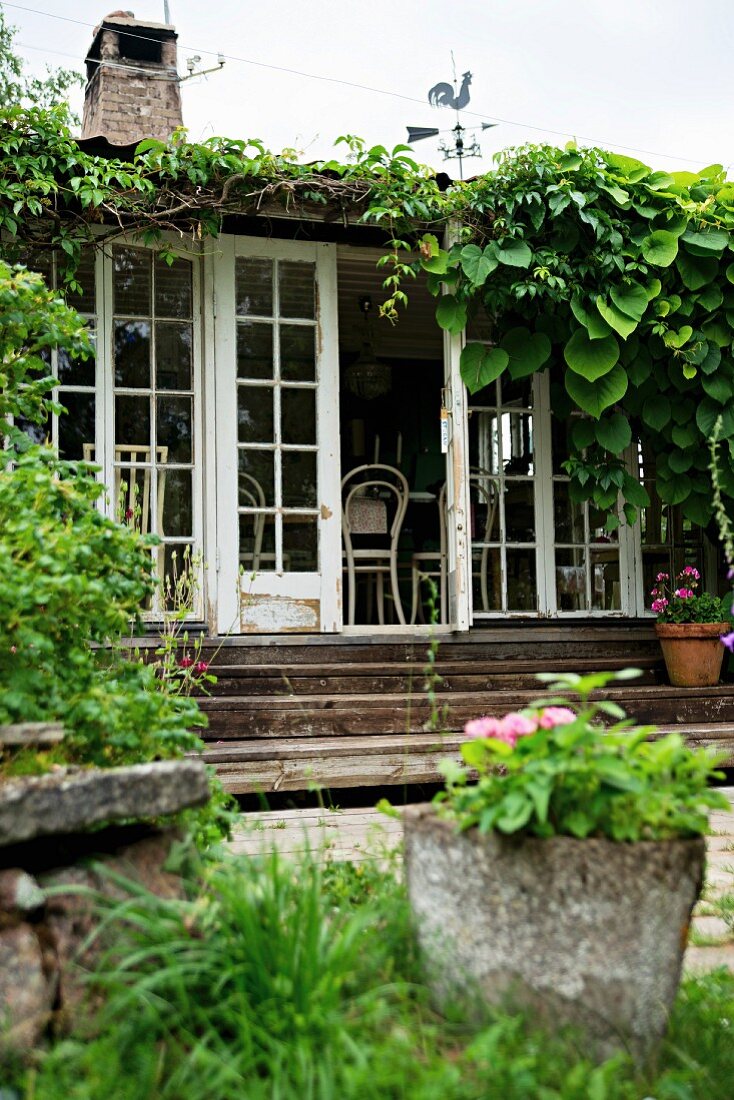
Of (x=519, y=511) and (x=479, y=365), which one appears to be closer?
(x=479, y=365)

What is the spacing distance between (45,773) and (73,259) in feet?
10.8

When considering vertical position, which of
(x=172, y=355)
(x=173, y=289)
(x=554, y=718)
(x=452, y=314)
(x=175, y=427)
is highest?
(x=173, y=289)

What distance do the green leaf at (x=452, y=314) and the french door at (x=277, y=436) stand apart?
21.4 inches

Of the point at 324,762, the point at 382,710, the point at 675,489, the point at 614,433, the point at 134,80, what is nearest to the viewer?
the point at 324,762

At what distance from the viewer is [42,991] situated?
1438 millimetres

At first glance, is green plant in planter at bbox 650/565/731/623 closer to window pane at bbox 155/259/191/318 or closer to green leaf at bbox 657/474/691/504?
green leaf at bbox 657/474/691/504

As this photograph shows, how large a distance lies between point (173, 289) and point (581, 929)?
4.08m

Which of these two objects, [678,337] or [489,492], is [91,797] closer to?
[678,337]

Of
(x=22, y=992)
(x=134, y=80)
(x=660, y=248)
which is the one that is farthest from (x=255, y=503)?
(x=134, y=80)

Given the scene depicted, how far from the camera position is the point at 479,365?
4.84 metres

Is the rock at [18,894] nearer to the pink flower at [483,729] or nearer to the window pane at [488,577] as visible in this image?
the pink flower at [483,729]

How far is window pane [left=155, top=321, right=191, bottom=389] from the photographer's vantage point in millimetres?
4809

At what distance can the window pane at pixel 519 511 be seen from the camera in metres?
5.52

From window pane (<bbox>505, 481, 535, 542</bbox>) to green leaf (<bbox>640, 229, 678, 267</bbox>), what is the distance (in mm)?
1385
